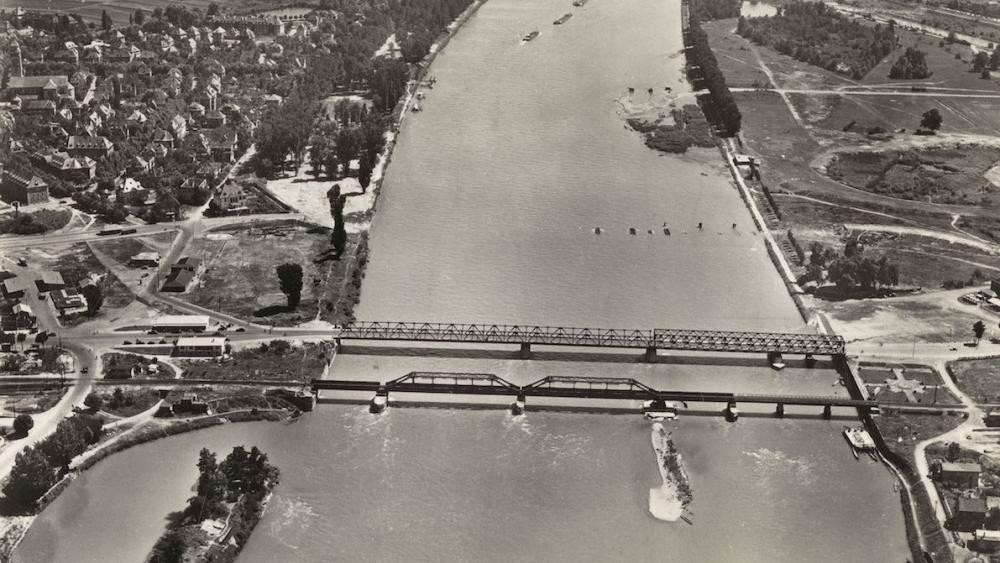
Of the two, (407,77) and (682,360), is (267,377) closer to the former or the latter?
(682,360)

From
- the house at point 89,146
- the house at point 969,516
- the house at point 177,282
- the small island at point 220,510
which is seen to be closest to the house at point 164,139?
the house at point 89,146

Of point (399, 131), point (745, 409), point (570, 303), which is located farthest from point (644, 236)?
point (399, 131)

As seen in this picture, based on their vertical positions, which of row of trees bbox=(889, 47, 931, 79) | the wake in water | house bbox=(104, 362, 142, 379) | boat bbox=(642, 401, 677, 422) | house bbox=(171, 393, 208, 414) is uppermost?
house bbox=(104, 362, 142, 379)

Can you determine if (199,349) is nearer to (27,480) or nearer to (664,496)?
(27,480)

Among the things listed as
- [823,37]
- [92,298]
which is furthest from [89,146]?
[823,37]

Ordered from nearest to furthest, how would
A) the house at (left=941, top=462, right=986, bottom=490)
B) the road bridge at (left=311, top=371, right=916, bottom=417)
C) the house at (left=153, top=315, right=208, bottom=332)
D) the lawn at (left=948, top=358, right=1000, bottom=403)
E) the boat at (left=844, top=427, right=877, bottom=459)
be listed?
the house at (left=941, top=462, right=986, bottom=490), the boat at (left=844, top=427, right=877, bottom=459), the road bridge at (left=311, top=371, right=916, bottom=417), the lawn at (left=948, top=358, right=1000, bottom=403), the house at (left=153, top=315, right=208, bottom=332)

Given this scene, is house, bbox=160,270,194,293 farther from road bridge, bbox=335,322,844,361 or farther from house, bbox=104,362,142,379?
road bridge, bbox=335,322,844,361

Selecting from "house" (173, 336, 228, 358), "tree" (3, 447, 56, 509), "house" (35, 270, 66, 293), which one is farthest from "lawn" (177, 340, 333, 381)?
"house" (35, 270, 66, 293)
